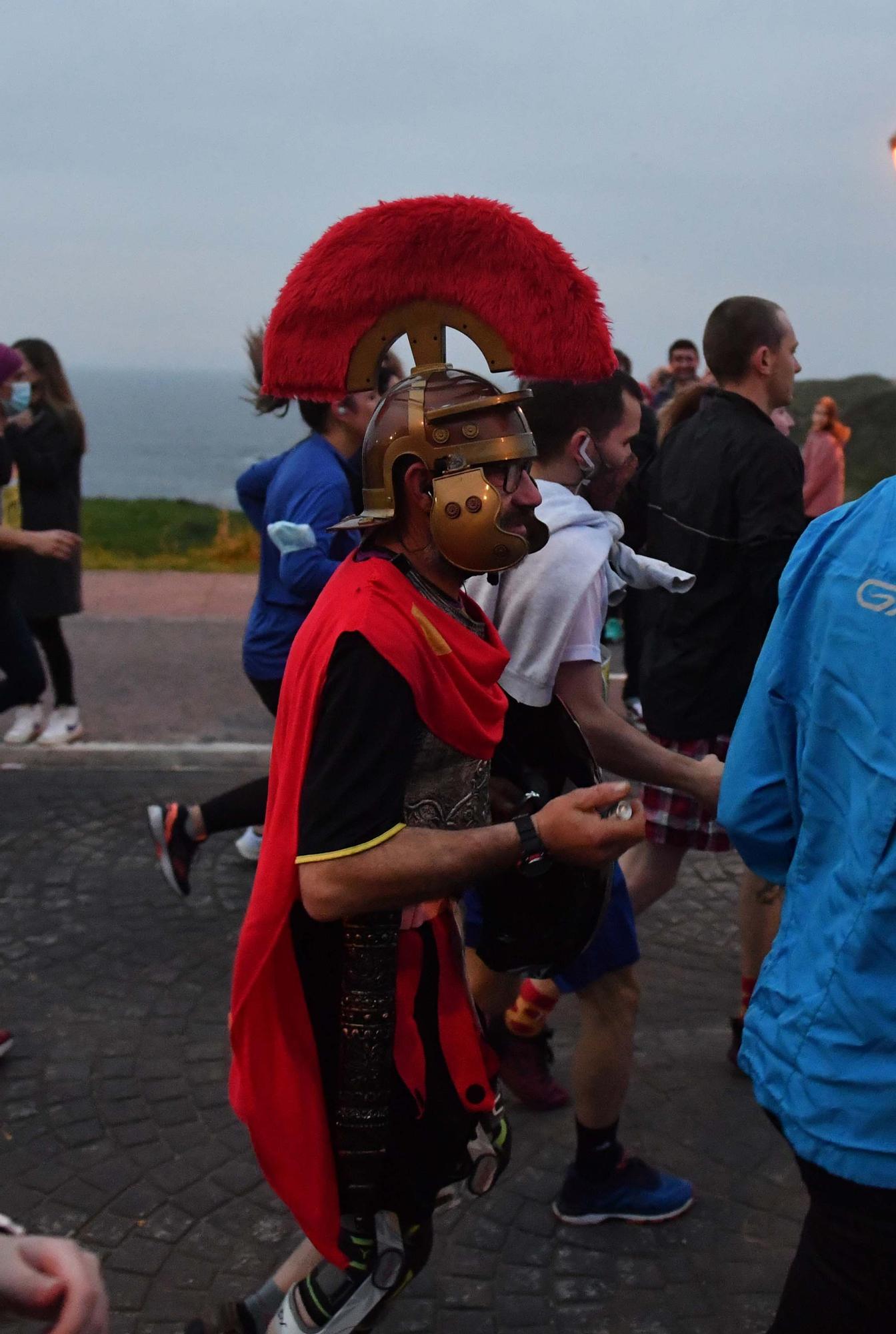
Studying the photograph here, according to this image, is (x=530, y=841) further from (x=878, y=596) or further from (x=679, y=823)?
(x=679, y=823)

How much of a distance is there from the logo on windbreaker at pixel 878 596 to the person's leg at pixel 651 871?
2252 mm

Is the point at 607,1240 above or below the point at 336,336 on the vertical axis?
below

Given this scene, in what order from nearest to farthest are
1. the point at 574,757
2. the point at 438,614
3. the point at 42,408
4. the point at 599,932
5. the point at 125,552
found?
the point at 438,614 → the point at 574,757 → the point at 599,932 → the point at 42,408 → the point at 125,552

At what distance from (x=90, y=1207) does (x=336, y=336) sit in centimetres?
228

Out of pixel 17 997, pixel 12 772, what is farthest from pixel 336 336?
pixel 12 772

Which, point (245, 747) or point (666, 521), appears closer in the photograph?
point (666, 521)

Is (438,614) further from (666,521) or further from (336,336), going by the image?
(666,521)

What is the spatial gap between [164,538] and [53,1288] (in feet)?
47.8

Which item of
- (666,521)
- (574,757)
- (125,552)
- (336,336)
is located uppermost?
(336,336)

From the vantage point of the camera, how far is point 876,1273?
1.74m

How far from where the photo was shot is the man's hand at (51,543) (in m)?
5.11

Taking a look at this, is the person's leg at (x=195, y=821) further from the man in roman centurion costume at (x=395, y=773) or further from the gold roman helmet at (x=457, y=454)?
the gold roman helmet at (x=457, y=454)

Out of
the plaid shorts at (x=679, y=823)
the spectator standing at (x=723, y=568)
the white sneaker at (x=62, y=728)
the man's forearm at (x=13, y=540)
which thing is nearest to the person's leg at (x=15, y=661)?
the man's forearm at (x=13, y=540)

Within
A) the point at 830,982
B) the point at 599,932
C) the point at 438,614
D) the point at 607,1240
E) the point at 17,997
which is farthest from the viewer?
the point at 17,997
